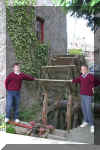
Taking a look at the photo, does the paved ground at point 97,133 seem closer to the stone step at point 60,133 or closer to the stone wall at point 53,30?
the stone step at point 60,133

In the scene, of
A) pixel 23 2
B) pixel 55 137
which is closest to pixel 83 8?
pixel 23 2

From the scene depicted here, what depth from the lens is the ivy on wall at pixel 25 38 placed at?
5797 mm

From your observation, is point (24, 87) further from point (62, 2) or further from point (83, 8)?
point (83, 8)

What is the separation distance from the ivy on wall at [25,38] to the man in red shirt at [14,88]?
0.28 meters

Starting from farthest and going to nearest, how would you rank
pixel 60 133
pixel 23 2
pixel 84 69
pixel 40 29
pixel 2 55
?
pixel 40 29
pixel 23 2
pixel 2 55
pixel 60 133
pixel 84 69

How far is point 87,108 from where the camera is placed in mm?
4938

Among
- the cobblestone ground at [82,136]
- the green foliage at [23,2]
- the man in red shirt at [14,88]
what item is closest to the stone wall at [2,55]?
the man in red shirt at [14,88]

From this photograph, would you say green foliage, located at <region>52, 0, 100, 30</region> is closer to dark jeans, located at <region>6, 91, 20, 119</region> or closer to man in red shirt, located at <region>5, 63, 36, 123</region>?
man in red shirt, located at <region>5, 63, 36, 123</region>

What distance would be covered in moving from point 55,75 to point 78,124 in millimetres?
1654

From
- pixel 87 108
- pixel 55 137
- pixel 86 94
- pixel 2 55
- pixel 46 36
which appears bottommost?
pixel 55 137

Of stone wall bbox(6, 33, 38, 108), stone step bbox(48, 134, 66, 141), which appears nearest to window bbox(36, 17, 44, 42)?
stone wall bbox(6, 33, 38, 108)

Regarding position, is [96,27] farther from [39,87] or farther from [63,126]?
[63,126]

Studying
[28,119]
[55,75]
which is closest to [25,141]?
[28,119]

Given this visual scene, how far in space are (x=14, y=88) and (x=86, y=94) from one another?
5.98 ft
